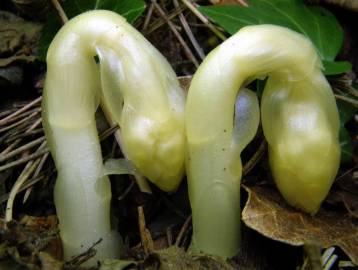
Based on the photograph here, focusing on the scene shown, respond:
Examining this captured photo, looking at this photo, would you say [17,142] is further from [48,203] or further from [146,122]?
[146,122]

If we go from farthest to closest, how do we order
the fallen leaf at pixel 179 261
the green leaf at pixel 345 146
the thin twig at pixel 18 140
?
the thin twig at pixel 18 140, the green leaf at pixel 345 146, the fallen leaf at pixel 179 261

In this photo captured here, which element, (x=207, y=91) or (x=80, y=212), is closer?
(x=207, y=91)

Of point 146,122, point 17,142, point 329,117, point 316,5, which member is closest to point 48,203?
point 17,142

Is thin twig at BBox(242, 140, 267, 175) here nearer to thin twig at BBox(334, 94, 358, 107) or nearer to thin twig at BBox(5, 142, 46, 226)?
thin twig at BBox(334, 94, 358, 107)

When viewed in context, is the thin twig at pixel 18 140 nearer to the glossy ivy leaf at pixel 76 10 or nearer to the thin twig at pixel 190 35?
the glossy ivy leaf at pixel 76 10

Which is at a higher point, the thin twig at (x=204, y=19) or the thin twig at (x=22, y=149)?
the thin twig at (x=204, y=19)

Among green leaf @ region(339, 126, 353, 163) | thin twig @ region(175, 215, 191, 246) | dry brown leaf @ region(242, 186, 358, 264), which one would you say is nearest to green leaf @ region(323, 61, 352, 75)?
green leaf @ region(339, 126, 353, 163)

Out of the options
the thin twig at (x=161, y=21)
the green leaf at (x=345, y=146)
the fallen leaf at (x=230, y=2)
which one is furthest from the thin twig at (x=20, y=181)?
the green leaf at (x=345, y=146)
